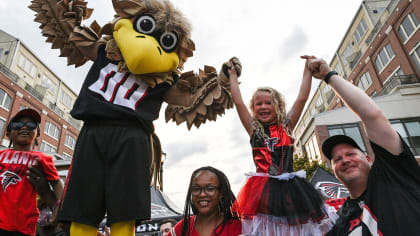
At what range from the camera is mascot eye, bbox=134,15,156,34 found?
2.01 m

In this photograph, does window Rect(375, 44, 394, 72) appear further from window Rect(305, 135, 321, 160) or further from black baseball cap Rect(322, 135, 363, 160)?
black baseball cap Rect(322, 135, 363, 160)

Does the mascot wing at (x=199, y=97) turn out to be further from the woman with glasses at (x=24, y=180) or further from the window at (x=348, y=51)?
the window at (x=348, y=51)

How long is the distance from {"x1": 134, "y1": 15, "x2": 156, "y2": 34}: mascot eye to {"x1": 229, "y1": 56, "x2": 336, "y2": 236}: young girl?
31.4 inches

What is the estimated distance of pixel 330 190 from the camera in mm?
6234

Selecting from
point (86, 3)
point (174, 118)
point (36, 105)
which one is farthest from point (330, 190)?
point (36, 105)

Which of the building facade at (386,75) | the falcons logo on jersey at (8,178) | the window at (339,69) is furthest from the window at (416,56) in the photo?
the falcons logo on jersey at (8,178)

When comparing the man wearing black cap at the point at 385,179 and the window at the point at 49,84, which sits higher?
the window at the point at 49,84

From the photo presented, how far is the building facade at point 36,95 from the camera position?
1966 centimetres

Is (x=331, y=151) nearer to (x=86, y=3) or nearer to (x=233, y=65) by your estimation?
(x=233, y=65)

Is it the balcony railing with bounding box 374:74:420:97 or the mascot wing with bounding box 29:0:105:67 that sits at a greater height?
the balcony railing with bounding box 374:74:420:97

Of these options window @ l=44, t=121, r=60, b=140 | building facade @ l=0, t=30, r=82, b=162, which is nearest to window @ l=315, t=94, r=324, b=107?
building facade @ l=0, t=30, r=82, b=162

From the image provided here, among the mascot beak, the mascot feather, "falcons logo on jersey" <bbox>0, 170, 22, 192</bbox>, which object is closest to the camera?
the mascot feather

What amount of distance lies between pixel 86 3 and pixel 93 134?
1.21 meters

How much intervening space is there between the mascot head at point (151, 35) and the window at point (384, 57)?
23201 millimetres
